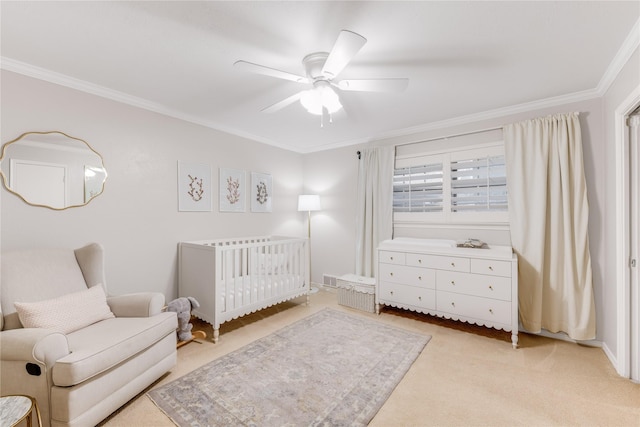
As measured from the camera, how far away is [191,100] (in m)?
2.75

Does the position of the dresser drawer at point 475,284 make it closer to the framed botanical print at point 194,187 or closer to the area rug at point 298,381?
the area rug at point 298,381

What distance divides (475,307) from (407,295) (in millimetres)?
681

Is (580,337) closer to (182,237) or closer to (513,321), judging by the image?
(513,321)

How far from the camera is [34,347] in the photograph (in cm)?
140

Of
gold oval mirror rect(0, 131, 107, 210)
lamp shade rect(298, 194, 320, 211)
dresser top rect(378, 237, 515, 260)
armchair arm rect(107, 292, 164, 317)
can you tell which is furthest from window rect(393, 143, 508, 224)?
gold oval mirror rect(0, 131, 107, 210)

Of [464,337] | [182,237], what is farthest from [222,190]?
[464,337]

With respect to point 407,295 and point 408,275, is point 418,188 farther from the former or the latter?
point 407,295

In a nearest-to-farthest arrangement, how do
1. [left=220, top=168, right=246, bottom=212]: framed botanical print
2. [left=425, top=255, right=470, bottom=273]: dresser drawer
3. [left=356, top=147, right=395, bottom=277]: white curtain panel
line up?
[left=425, top=255, right=470, bottom=273]: dresser drawer → [left=220, top=168, right=246, bottom=212]: framed botanical print → [left=356, top=147, right=395, bottom=277]: white curtain panel

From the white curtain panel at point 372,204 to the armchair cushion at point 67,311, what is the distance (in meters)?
2.89

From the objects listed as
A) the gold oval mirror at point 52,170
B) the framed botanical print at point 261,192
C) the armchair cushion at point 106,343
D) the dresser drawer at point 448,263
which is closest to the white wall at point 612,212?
the dresser drawer at point 448,263

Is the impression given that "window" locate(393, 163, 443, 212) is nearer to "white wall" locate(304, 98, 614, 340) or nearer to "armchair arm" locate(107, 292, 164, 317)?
"white wall" locate(304, 98, 614, 340)

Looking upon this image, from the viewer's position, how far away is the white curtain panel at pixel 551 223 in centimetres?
249

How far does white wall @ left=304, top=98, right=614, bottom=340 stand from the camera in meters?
2.47

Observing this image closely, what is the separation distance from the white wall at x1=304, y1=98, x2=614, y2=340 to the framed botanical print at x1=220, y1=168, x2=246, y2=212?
52.4 inches
